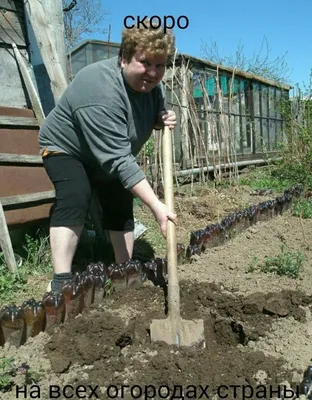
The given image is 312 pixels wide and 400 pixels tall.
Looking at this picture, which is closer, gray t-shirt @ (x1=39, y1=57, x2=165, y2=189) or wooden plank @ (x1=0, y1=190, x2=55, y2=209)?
gray t-shirt @ (x1=39, y1=57, x2=165, y2=189)

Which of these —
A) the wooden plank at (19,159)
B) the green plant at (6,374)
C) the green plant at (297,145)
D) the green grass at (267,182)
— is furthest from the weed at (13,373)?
the green plant at (297,145)

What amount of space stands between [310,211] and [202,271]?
8.63 ft

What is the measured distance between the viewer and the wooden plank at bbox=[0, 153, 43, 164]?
3.93 meters

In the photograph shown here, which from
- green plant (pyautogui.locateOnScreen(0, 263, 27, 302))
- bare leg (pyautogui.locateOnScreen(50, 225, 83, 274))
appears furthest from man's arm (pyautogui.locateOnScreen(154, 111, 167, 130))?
green plant (pyautogui.locateOnScreen(0, 263, 27, 302))

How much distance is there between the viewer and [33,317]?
250cm

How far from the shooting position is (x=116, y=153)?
2.56m

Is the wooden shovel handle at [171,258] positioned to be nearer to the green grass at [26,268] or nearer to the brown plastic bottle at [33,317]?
the brown plastic bottle at [33,317]

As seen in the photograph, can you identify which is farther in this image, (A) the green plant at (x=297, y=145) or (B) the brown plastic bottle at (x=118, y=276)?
(A) the green plant at (x=297, y=145)

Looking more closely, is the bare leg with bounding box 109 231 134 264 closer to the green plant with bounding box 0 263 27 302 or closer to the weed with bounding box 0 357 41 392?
the green plant with bounding box 0 263 27 302

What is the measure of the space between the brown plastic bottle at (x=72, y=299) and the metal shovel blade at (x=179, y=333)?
49 centimetres

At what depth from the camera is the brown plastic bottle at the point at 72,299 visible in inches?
106

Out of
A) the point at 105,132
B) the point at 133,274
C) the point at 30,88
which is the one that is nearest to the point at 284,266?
the point at 133,274

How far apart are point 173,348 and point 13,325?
815mm

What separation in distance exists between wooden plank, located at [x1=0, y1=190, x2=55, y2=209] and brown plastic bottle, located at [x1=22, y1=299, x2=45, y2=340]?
4.65 feet
